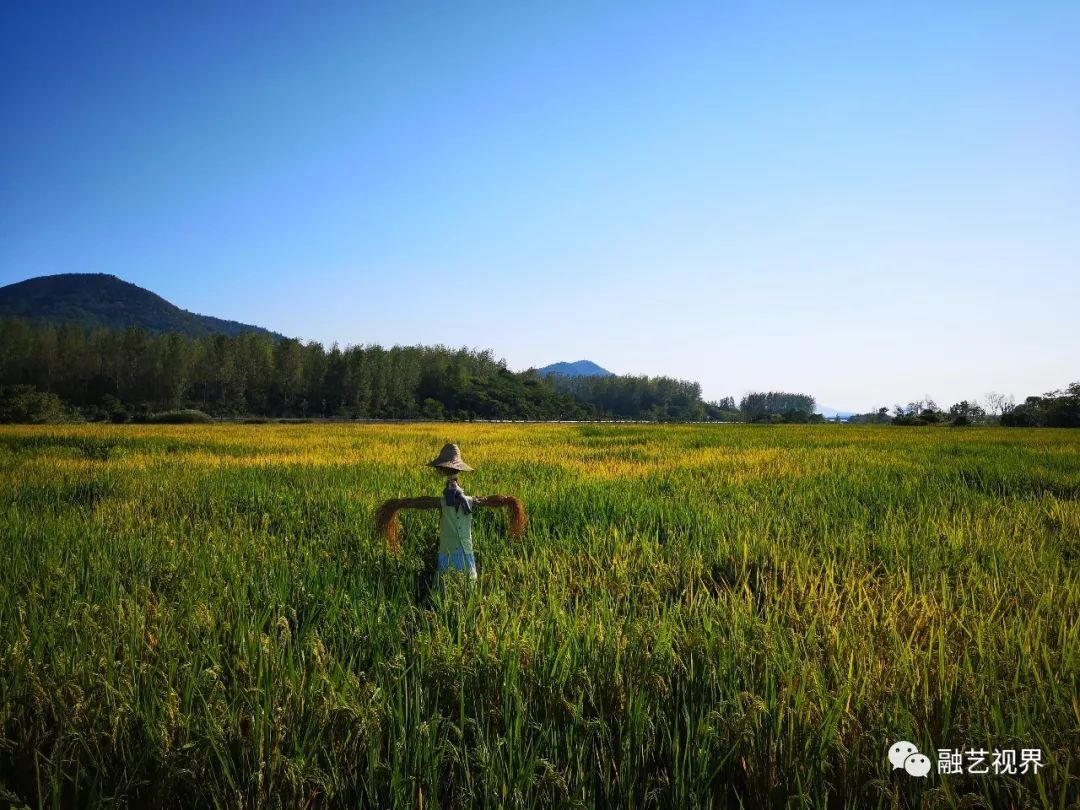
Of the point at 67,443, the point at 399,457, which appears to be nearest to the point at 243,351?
the point at 67,443

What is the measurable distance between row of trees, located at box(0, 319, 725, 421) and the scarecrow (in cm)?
6983

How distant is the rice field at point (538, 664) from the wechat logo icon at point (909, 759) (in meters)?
0.04

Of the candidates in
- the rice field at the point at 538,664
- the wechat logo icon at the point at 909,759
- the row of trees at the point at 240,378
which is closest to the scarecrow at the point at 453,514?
the rice field at the point at 538,664

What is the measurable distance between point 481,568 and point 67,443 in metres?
20.3

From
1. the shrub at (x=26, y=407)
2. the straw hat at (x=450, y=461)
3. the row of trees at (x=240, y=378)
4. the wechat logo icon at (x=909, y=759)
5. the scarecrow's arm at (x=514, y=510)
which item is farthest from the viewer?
the row of trees at (x=240, y=378)

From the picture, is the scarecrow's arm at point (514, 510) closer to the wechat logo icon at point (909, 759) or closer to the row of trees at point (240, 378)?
the wechat logo icon at point (909, 759)

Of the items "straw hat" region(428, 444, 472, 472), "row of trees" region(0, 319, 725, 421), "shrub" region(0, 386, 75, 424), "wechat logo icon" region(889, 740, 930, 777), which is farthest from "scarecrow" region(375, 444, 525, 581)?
"row of trees" region(0, 319, 725, 421)

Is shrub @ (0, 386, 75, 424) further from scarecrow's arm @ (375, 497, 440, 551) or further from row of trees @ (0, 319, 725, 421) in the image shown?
scarecrow's arm @ (375, 497, 440, 551)

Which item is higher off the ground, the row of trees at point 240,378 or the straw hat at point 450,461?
the row of trees at point 240,378

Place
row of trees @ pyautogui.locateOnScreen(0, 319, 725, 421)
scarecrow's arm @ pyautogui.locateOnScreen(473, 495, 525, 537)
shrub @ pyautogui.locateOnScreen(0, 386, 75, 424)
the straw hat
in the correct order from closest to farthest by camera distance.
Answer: scarecrow's arm @ pyautogui.locateOnScreen(473, 495, 525, 537) → the straw hat → shrub @ pyautogui.locateOnScreen(0, 386, 75, 424) → row of trees @ pyautogui.locateOnScreen(0, 319, 725, 421)

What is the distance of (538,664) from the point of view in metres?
2.33

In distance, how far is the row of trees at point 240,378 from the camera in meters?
82.0

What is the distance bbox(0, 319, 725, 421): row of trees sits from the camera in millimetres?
82000

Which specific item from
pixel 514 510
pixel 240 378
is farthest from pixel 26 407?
pixel 514 510
